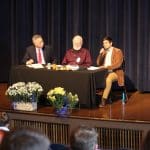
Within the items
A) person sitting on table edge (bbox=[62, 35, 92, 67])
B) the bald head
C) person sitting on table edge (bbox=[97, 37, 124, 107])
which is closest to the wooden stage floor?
person sitting on table edge (bbox=[97, 37, 124, 107])

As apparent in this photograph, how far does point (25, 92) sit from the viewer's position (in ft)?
18.1

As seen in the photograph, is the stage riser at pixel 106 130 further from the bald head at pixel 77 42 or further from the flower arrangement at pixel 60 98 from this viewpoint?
the bald head at pixel 77 42

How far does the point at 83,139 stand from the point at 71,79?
390 centimetres

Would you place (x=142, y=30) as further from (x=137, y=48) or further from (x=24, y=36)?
(x=24, y=36)

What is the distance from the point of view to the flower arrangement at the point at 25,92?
552 centimetres

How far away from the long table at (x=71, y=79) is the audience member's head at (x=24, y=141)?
4.48 metres

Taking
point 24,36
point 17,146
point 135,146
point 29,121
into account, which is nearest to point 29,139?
point 17,146

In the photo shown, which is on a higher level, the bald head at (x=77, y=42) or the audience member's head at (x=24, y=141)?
the bald head at (x=77, y=42)

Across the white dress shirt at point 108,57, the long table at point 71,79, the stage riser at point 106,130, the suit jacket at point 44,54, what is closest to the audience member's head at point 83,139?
the stage riser at point 106,130

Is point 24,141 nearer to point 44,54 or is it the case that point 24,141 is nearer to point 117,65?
point 117,65

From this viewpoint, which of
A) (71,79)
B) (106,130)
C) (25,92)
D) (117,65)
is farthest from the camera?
(117,65)

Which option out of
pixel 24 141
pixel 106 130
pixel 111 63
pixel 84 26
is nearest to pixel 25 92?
pixel 106 130

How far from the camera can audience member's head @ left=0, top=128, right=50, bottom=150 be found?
114 centimetres

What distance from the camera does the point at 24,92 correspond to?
551 centimetres
